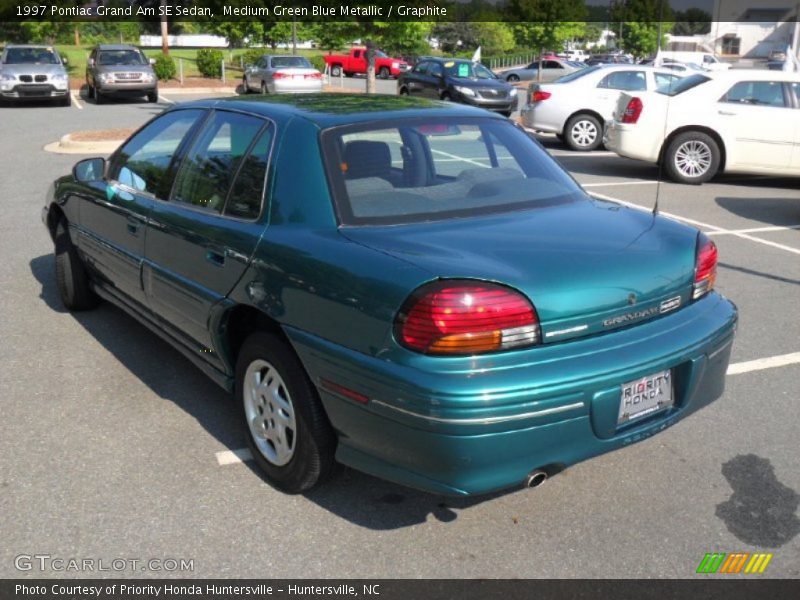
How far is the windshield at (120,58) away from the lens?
82.5 ft

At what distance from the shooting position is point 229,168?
4.08 m

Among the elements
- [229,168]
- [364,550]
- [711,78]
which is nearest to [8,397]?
[229,168]

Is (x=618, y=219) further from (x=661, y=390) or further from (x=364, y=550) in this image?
(x=364, y=550)

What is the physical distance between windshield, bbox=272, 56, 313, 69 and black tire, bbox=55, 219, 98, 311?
2157cm

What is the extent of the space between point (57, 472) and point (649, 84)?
43.8 ft

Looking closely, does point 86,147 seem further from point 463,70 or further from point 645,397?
point 645,397

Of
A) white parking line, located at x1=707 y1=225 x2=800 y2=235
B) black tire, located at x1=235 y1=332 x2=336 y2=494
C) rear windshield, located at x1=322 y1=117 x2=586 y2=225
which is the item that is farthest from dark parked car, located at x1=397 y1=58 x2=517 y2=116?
black tire, located at x1=235 y1=332 x2=336 y2=494

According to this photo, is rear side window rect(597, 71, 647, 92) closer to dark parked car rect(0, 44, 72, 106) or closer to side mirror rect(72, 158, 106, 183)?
side mirror rect(72, 158, 106, 183)

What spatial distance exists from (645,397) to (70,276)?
4210 millimetres

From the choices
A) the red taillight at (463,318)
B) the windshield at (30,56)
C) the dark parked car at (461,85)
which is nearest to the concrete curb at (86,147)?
the dark parked car at (461,85)

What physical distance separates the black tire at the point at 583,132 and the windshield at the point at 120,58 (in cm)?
1499

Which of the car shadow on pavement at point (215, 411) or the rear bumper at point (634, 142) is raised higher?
the rear bumper at point (634, 142)

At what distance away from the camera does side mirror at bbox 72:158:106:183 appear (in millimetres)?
5430

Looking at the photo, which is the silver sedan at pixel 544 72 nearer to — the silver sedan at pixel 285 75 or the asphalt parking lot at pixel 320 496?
the silver sedan at pixel 285 75
